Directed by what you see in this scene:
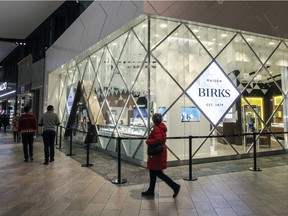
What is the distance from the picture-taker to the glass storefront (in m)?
7.33

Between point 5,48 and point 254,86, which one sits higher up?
point 5,48

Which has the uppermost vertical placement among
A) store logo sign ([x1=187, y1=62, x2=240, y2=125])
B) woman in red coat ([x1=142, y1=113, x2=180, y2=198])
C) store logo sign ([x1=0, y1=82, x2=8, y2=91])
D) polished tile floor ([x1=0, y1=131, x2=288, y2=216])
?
store logo sign ([x1=0, y1=82, x2=8, y2=91])

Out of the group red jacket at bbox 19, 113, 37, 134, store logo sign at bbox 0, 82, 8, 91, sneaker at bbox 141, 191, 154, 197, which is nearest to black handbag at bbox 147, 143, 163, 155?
sneaker at bbox 141, 191, 154, 197

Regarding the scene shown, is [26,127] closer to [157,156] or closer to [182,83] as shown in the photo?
[182,83]

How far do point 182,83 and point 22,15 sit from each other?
540 inches

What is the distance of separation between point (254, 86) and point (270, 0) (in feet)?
9.23

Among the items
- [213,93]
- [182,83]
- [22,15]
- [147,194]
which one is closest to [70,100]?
[22,15]

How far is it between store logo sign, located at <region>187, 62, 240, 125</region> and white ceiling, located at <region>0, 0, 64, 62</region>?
35.7ft

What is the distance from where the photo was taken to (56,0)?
14586mm

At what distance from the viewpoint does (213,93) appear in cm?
791

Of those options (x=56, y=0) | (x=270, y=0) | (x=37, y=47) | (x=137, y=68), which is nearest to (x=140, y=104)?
(x=137, y=68)

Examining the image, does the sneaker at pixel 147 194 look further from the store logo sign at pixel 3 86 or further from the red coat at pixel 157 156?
the store logo sign at pixel 3 86

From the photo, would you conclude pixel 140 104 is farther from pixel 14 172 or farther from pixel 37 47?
pixel 37 47

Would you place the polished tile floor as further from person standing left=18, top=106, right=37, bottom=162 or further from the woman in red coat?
person standing left=18, top=106, right=37, bottom=162
